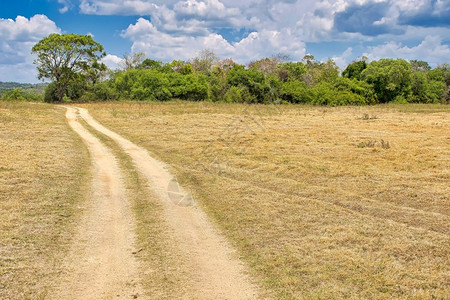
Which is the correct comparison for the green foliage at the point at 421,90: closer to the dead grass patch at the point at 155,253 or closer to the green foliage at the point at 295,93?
the green foliage at the point at 295,93

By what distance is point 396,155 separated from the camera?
57.7ft

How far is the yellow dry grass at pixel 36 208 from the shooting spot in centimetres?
645

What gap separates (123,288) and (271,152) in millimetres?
13843

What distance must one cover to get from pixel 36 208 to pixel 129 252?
3.97 metres

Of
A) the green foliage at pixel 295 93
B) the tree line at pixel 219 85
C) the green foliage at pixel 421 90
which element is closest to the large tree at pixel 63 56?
the tree line at pixel 219 85

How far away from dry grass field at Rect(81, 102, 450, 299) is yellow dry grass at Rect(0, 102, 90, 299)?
1857 mm

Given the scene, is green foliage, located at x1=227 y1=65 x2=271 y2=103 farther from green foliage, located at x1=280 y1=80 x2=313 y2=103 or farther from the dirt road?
the dirt road

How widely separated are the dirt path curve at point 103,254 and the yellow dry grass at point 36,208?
29 cm

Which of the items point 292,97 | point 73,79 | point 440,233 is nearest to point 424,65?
point 292,97

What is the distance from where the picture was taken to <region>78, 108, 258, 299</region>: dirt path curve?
6141 millimetres

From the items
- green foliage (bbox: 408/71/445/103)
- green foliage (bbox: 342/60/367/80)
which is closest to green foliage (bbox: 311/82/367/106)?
green foliage (bbox: 408/71/445/103)

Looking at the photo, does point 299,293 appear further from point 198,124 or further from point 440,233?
point 198,124

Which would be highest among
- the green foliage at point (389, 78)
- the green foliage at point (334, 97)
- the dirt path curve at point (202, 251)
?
the green foliage at point (389, 78)

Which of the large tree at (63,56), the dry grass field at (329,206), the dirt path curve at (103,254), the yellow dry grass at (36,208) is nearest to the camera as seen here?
the dirt path curve at (103,254)
